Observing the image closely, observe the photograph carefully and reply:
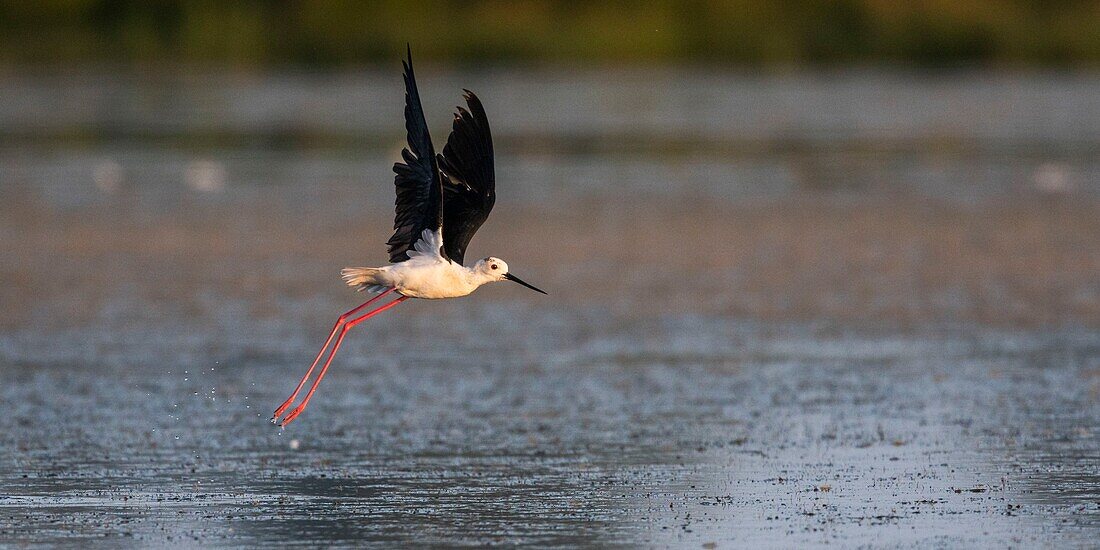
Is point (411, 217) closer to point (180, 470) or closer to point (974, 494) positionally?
point (180, 470)

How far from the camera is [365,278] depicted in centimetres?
1132

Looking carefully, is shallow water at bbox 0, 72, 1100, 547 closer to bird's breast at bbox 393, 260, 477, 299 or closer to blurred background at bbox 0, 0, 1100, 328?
blurred background at bbox 0, 0, 1100, 328

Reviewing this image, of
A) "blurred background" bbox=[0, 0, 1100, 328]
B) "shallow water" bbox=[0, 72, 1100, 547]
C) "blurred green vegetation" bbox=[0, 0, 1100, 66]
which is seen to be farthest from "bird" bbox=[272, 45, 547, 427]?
"blurred green vegetation" bbox=[0, 0, 1100, 66]

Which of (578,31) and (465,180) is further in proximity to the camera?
(578,31)

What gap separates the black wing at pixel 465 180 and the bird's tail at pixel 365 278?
41 cm

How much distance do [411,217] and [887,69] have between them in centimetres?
4157

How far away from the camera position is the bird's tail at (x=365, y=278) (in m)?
11.2

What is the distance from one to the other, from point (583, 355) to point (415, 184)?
11.2ft

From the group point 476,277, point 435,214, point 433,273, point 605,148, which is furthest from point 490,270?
point 605,148

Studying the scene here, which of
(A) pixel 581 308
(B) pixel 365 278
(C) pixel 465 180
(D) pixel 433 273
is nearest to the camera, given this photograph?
(D) pixel 433 273

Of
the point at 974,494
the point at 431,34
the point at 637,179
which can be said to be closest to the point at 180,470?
the point at 974,494

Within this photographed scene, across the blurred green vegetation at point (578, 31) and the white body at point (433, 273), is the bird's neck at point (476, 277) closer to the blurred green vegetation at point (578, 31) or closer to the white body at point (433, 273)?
the white body at point (433, 273)

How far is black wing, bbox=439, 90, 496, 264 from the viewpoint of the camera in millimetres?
11367

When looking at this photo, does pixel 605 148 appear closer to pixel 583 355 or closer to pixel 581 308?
pixel 581 308
